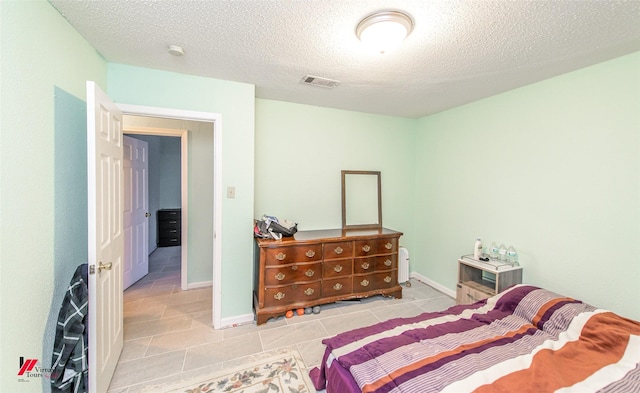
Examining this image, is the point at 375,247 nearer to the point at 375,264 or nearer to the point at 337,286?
the point at 375,264

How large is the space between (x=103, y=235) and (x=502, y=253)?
348 cm

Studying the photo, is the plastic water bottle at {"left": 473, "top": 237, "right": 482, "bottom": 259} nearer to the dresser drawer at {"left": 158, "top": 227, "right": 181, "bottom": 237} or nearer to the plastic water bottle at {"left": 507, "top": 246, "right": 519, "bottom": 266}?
the plastic water bottle at {"left": 507, "top": 246, "right": 519, "bottom": 266}

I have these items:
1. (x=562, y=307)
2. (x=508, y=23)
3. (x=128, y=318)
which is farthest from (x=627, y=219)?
(x=128, y=318)

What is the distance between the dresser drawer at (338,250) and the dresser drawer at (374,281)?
1.06ft

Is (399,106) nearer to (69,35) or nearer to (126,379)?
(69,35)

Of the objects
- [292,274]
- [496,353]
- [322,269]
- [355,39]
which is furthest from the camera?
[322,269]

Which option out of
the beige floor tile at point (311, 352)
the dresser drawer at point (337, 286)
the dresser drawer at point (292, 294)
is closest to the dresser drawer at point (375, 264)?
the dresser drawer at point (337, 286)

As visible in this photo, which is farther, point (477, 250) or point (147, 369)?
point (477, 250)

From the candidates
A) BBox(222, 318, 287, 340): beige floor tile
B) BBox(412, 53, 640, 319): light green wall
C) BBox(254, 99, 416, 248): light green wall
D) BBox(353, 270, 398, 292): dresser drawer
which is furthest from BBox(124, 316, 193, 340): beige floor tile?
BBox(412, 53, 640, 319): light green wall

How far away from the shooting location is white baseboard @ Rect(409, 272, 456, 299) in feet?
10.8

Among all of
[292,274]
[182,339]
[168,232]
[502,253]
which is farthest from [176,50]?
[168,232]

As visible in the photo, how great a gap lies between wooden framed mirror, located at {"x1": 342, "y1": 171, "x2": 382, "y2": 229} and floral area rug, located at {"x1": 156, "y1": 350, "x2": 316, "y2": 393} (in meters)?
1.84

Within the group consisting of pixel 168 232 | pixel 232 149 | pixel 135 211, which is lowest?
pixel 168 232

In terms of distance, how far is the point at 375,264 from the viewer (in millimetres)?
3100
